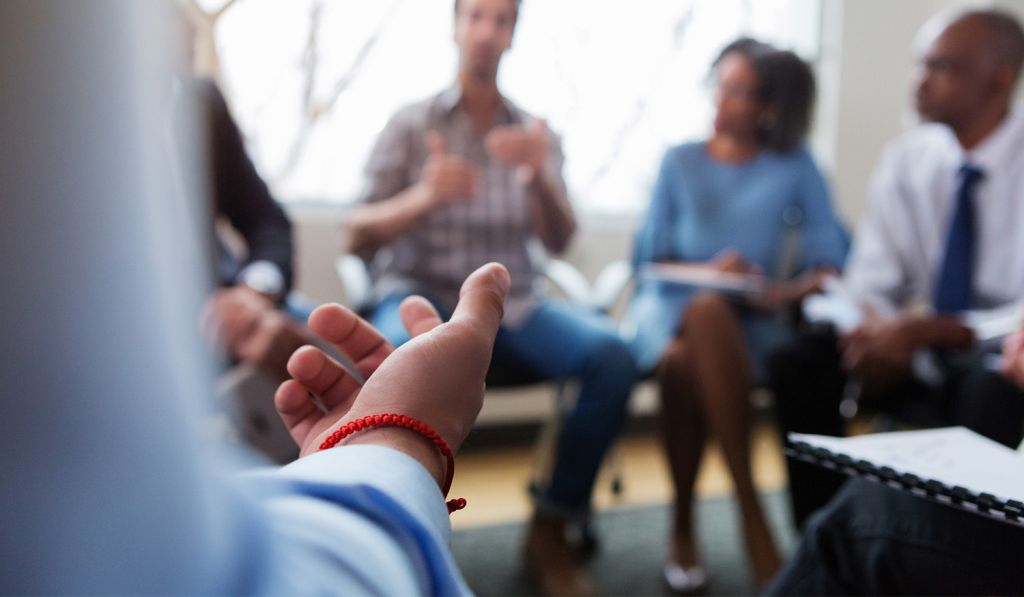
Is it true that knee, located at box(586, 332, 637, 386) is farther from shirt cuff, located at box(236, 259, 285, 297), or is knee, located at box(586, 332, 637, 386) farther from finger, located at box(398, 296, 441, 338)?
finger, located at box(398, 296, 441, 338)

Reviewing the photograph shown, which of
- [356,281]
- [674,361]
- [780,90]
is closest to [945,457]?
[674,361]

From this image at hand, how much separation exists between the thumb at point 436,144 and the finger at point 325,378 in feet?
3.20

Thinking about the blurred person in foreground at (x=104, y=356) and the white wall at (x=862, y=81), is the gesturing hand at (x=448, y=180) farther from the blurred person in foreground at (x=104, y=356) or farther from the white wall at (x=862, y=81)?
the white wall at (x=862, y=81)

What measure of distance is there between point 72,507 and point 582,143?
1.26 metres

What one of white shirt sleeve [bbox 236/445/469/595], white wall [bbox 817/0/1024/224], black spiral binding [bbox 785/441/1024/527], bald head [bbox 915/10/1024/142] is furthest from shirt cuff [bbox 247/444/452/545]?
white wall [bbox 817/0/1024/224]

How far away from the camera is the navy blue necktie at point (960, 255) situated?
4.85 ft

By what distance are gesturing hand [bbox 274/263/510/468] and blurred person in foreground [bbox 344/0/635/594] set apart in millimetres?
697

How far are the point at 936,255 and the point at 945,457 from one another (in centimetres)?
120

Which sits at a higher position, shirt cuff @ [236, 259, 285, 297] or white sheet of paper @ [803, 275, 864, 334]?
shirt cuff @ [236, 259, 285, 297]

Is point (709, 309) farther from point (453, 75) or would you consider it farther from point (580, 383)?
point (453, 75)

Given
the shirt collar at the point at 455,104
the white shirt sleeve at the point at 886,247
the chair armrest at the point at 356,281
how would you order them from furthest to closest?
1. the white shirt sleeve at the point at 886,247
2. the chair armrest at the point at 356,281
3. the shirt collar at the point at 455,104

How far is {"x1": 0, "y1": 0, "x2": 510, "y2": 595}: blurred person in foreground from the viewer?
0.21 meters

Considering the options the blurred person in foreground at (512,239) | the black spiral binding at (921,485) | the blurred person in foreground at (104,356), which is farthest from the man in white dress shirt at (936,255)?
the blurred person in foreground at (104,356)

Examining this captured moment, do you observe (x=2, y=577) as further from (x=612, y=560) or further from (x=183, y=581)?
(x=612, y=560)
